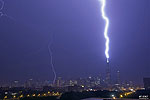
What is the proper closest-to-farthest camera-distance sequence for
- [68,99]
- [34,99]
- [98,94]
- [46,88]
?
[34,99], [68,99], [98,94], [46,88]

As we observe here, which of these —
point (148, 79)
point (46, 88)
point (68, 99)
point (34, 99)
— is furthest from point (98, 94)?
point (148, 79)

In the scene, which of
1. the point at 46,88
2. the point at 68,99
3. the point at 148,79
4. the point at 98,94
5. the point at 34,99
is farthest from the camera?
the point at 148,79

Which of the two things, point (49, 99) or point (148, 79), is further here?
point (148, 79)

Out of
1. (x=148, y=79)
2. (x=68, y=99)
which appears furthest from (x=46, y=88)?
(x=68, y=99)

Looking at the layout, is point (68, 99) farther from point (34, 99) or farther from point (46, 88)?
Answer: point (46, 88)

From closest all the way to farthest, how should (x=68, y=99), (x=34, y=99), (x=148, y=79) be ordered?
(x=34, y=99) → (x=68, y=99) → (x=148, y=79)

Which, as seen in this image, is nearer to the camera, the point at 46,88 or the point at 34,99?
the point at 34,99

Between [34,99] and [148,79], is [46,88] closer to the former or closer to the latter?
[148,79]

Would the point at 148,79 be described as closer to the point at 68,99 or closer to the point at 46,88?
the point at 46,88
